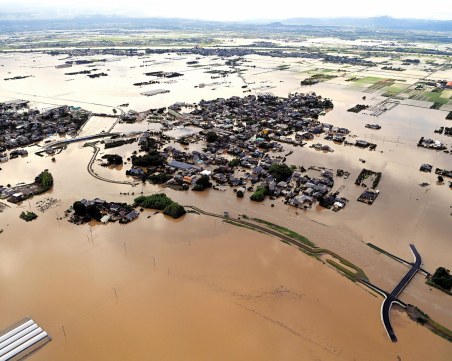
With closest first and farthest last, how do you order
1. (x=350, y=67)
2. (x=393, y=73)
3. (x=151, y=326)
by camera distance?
(x=151, y=326) < (x=393, y=73) < (x=350, y=67)

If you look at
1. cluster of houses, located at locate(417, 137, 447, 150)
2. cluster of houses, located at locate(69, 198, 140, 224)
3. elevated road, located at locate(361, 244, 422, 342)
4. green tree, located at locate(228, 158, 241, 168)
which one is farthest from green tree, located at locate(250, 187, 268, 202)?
cluster of houses, located at locate(417, 137, 447, 150)

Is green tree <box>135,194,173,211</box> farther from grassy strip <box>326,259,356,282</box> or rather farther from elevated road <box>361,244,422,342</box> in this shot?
elevated road <box>361,244,422,342</box>

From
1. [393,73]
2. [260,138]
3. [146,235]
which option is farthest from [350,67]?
[146,235]

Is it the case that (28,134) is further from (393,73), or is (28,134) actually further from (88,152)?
(393,73)

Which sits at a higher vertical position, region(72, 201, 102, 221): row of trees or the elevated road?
the elevated road

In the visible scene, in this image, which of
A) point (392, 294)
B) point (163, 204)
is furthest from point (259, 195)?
point (392, 294)

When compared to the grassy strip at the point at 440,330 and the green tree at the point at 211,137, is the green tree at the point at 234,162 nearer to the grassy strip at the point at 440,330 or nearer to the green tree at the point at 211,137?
the green tree at the point at 211,137
